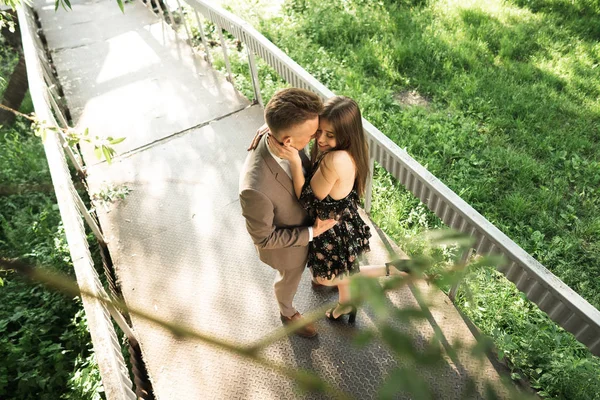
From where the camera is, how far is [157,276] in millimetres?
3578

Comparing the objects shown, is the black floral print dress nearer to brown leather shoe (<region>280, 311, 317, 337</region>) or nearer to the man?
the man

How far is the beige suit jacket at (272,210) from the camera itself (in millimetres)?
2074

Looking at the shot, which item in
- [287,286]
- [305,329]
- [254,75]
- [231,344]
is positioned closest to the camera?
[231,344]

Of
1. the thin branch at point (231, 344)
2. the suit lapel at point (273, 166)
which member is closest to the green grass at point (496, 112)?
the suit lapel at point (273, 166)

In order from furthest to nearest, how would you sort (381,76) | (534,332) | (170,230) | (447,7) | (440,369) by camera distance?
1. (447,7)
2. (381,76)
3. (170,230)
4. (534,332)
5. (440,369)

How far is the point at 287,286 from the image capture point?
2.74 meters

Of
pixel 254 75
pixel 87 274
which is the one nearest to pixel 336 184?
pixel 87 274

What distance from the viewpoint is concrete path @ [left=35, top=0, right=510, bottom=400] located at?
9.37ft

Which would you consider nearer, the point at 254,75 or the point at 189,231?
the point at 189,231

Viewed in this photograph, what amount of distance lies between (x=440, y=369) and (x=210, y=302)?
292cm

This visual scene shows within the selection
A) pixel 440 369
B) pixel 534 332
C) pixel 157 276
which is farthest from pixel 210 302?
pixel 440 369

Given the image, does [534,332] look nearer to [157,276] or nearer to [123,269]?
[157,276]

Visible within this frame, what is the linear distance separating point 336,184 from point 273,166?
378 mm

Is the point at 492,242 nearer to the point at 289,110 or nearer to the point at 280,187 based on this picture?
the point at 280,187
